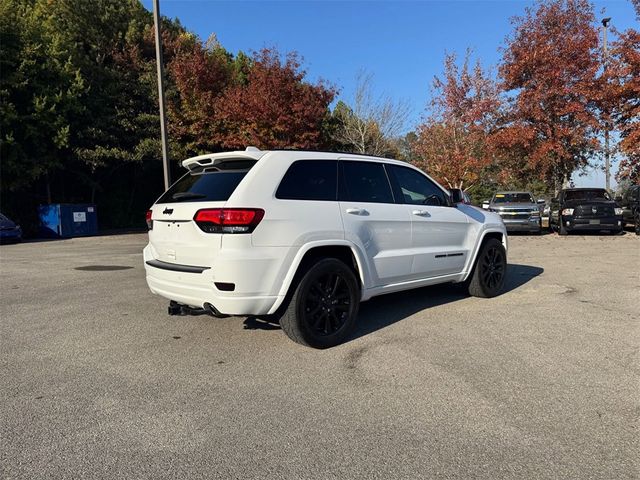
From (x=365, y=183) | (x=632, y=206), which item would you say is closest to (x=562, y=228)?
(x=632, y=206)

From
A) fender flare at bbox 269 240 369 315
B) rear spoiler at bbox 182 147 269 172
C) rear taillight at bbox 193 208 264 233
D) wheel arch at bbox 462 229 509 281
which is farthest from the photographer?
wheel arch at bbox 462 229 509 281

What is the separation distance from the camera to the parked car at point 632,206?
17.2m

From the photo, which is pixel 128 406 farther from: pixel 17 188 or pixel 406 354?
pixel 17 188

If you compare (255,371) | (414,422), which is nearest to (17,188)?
(255,371)

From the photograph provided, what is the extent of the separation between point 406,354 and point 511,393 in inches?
42.2

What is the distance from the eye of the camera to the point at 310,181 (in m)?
4.71

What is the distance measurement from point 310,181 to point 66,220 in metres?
20.2

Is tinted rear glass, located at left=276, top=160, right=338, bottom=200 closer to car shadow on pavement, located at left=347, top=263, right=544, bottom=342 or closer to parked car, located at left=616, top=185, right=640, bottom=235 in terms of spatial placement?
car shadow on pavement, located at left=347, top=263, right=544, bottom=342

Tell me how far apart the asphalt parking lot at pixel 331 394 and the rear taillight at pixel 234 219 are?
3.89ft

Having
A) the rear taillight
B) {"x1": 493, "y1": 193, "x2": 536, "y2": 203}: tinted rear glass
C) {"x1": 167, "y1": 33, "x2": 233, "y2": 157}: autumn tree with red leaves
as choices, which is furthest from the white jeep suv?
{"x1": 167, "y1": 33, "x2": 233, "y2": 157}: autumn tree with red leaves

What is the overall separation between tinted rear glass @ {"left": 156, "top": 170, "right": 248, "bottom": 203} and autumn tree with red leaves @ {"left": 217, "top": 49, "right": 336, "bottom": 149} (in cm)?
1724

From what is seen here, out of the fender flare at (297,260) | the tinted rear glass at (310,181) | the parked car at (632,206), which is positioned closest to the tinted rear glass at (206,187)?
the tinted rear glass at (310,181)

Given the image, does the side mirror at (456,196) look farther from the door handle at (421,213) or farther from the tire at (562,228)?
the tire at (562,228)

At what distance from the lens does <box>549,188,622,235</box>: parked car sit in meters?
16.3
